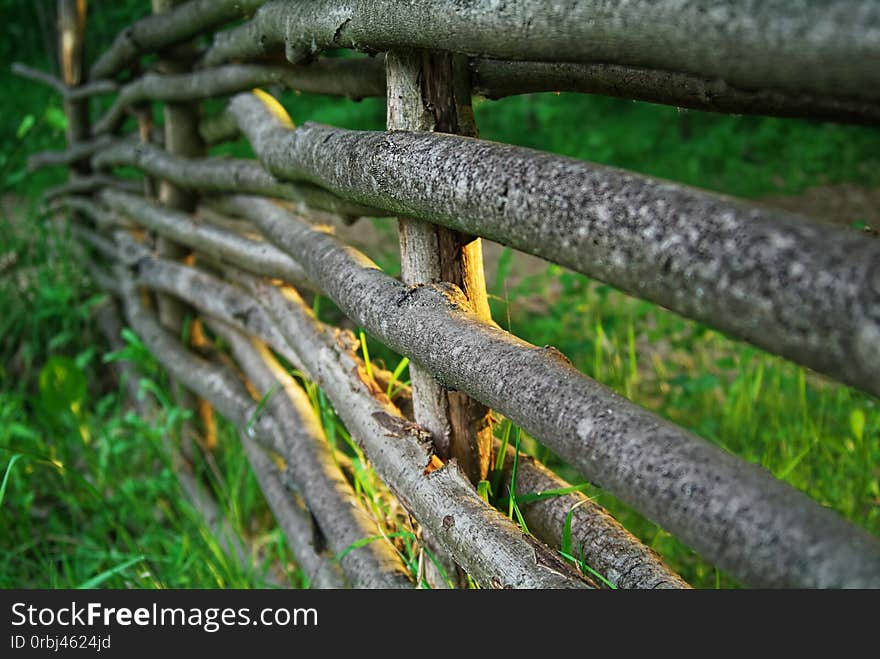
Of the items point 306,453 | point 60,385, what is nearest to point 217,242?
point 306,453

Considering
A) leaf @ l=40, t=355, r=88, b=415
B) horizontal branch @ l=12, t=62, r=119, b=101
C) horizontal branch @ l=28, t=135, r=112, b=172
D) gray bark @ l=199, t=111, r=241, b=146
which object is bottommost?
leaf @ l=40, t=355, r=88, b=415

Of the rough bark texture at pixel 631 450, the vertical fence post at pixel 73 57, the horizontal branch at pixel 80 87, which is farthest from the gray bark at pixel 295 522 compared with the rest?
the vertical fence post at pixel 73 57

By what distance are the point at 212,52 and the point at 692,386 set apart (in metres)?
1.87

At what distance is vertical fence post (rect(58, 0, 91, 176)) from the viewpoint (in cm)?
423

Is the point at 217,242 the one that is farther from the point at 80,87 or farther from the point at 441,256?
the point at 80,87

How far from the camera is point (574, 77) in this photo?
4.92 feet

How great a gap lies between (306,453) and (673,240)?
58.9 inches

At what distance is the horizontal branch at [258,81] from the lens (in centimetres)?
196

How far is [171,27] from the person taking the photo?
115 inches

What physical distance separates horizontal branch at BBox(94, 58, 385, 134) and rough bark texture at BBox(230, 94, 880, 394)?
1.59 ft

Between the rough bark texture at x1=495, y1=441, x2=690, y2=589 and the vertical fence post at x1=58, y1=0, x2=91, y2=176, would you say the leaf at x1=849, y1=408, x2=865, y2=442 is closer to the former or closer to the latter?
the rough bark texture at x1=495, y1=441, x2=690, y2=589

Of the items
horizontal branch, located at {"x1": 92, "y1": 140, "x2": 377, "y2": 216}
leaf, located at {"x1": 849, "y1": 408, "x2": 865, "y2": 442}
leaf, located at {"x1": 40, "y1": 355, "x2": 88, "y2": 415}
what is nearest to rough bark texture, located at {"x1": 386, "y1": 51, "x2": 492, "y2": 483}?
horizontal branch, located at {"x1": 92, "y1": 140, "x2": 377, "y2": 216}

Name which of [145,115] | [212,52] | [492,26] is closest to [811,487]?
[492,26]
